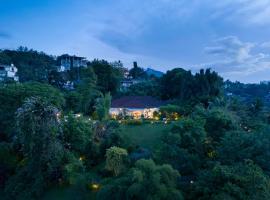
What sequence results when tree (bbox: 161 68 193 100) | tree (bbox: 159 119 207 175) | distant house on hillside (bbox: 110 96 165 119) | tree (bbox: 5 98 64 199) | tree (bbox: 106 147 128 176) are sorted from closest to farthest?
tree (bbox: 159 119 207 175) → tree (bbox: 106 147 128 176) → tree (bbox: 5 98 64 199) → distant house on hillside (bbox: 110 96 165 119) → tree (bbox: 161 68 193 100)

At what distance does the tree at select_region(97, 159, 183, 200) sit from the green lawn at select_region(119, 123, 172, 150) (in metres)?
6.65

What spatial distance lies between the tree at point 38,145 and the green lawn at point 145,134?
4514mm

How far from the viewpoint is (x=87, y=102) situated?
100 ft

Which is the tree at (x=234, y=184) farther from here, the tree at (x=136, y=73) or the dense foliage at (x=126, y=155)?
the tree at (x=136, y=73)

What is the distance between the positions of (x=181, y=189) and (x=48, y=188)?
7.65m

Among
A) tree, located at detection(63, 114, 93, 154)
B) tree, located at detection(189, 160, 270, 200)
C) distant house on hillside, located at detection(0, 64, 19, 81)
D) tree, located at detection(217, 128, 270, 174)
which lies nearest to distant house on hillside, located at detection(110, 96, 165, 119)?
tree, located at detection(63, 114, 93, 154)

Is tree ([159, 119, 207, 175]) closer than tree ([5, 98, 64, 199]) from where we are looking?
Yes

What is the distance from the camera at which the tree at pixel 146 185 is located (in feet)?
34.3

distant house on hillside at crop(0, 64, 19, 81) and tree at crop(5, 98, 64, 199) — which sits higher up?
distant house on hillside at crop(0, 64, 19, 81)

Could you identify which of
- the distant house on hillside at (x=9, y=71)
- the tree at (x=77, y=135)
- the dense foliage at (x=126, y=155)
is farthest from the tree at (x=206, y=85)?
the distant house on hillside at (x=9, y=71)

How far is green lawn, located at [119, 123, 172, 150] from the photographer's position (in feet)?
62.4

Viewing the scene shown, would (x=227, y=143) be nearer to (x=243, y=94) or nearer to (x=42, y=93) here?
(x=42, y=93)

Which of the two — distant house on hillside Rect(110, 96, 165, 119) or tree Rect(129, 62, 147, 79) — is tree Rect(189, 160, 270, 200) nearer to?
distant house on hillside Rect(110, 96, 165, 119)

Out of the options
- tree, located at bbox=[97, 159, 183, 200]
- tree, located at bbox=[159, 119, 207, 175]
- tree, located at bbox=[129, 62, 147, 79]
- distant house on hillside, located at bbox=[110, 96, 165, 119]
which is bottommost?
tree, located at bbox=[97, 159, 183, 200]
